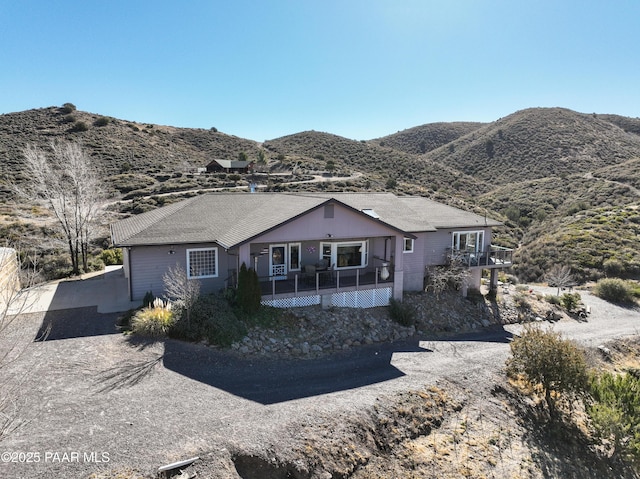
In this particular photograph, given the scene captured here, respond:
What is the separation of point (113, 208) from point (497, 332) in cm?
3685

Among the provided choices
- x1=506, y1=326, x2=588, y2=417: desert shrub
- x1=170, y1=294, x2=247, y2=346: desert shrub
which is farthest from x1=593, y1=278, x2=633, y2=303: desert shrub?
x1=170, y1=294, x2=247, y2=346: desert shrub

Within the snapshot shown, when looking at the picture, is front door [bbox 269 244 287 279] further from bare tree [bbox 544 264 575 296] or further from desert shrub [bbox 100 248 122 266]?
bare tree [bbox 544 264 575 296]

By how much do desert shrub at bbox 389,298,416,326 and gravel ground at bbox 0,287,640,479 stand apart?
1661 mm

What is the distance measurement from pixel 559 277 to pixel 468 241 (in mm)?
9062

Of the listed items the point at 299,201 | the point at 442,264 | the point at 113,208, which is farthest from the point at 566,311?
the point at 113,208

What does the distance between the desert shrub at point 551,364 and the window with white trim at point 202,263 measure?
43.5 feet

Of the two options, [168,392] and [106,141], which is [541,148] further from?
[168,392]

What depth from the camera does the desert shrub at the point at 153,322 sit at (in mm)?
14086

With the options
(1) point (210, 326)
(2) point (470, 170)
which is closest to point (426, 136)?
(2) point (470, 170)

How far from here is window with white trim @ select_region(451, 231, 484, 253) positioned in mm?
23797

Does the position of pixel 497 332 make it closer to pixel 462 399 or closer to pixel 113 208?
pixel 462 399

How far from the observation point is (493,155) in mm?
82188

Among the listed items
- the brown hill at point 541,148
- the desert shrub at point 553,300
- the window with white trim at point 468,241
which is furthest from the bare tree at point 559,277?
the brown hill at point 541,148

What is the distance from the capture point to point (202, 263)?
1788 centimetres
